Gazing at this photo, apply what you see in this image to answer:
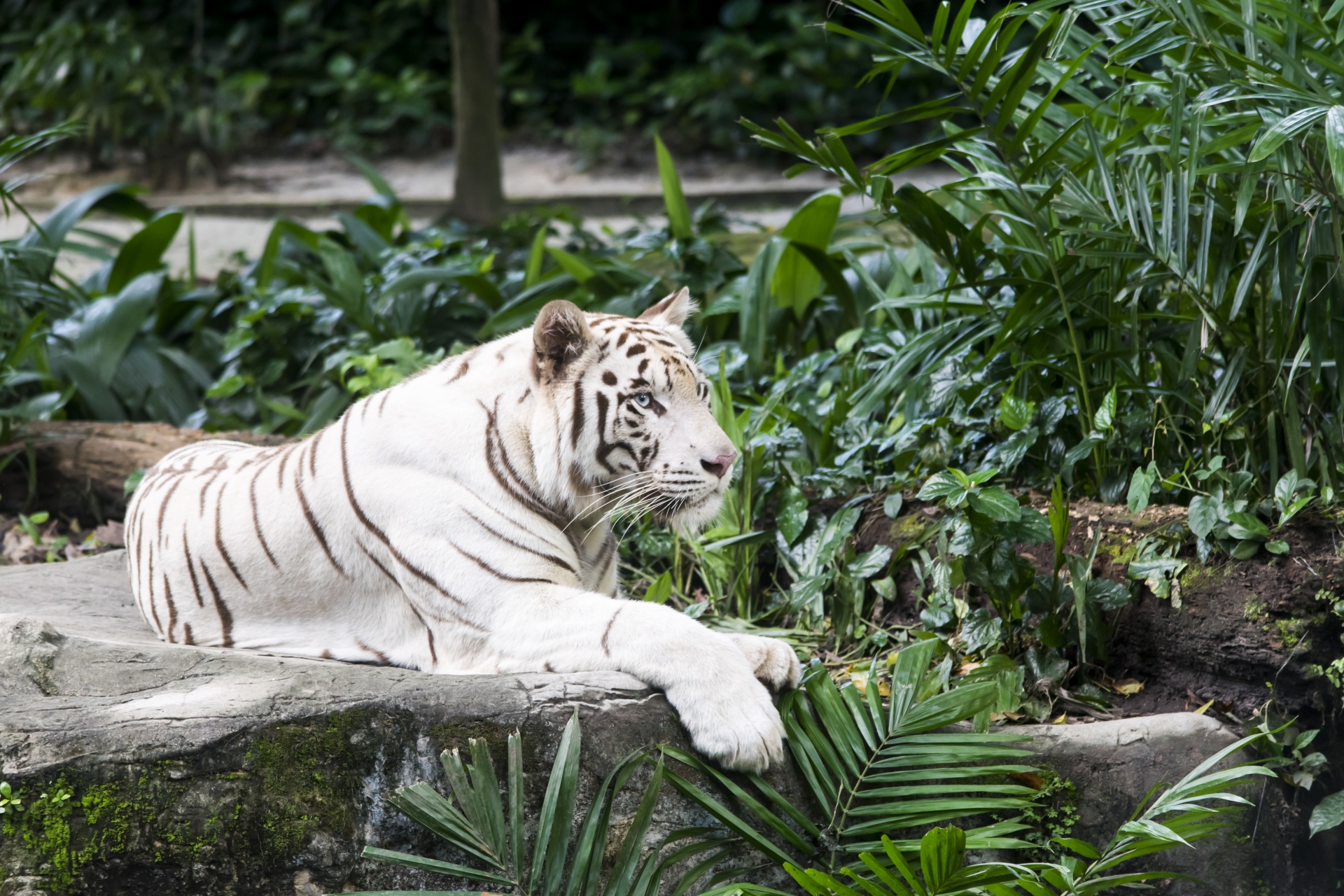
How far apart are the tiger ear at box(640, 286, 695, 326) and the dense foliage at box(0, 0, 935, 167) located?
825 centimetres

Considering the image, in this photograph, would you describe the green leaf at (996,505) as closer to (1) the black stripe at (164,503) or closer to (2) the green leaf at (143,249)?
(1) the black stripe at (164,503)

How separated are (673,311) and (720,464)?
53 centimetres

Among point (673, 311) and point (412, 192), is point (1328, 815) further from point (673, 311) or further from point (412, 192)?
point (412, 192)

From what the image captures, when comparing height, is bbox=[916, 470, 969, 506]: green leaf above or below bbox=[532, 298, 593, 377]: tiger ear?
below

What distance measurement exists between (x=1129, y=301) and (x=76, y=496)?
3920 mm

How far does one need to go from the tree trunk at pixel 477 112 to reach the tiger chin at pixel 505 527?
15.4 ft

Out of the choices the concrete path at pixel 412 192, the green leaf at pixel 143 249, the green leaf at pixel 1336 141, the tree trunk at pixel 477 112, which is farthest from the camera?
the concrete path at pixel 412 192

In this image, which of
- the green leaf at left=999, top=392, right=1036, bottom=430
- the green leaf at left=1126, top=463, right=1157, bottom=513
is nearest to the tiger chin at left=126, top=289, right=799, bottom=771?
the green leaf at left=999, top=392, right=1036, bottom=430

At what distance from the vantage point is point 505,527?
100 inches

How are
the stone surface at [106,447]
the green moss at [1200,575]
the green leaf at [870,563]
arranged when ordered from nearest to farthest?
the green moss at [1200,575]
the green leaf at [870,563]
the stone surface at [106,447]

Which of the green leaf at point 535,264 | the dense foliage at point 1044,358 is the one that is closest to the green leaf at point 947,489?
the dense foliage at point 1044,358

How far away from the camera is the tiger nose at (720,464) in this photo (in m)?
2.49

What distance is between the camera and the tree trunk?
6918 mm

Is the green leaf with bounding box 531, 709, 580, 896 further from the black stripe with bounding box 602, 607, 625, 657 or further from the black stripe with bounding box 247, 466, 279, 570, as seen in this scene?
the black stripe with bounding box 247, 466, 279, 570
